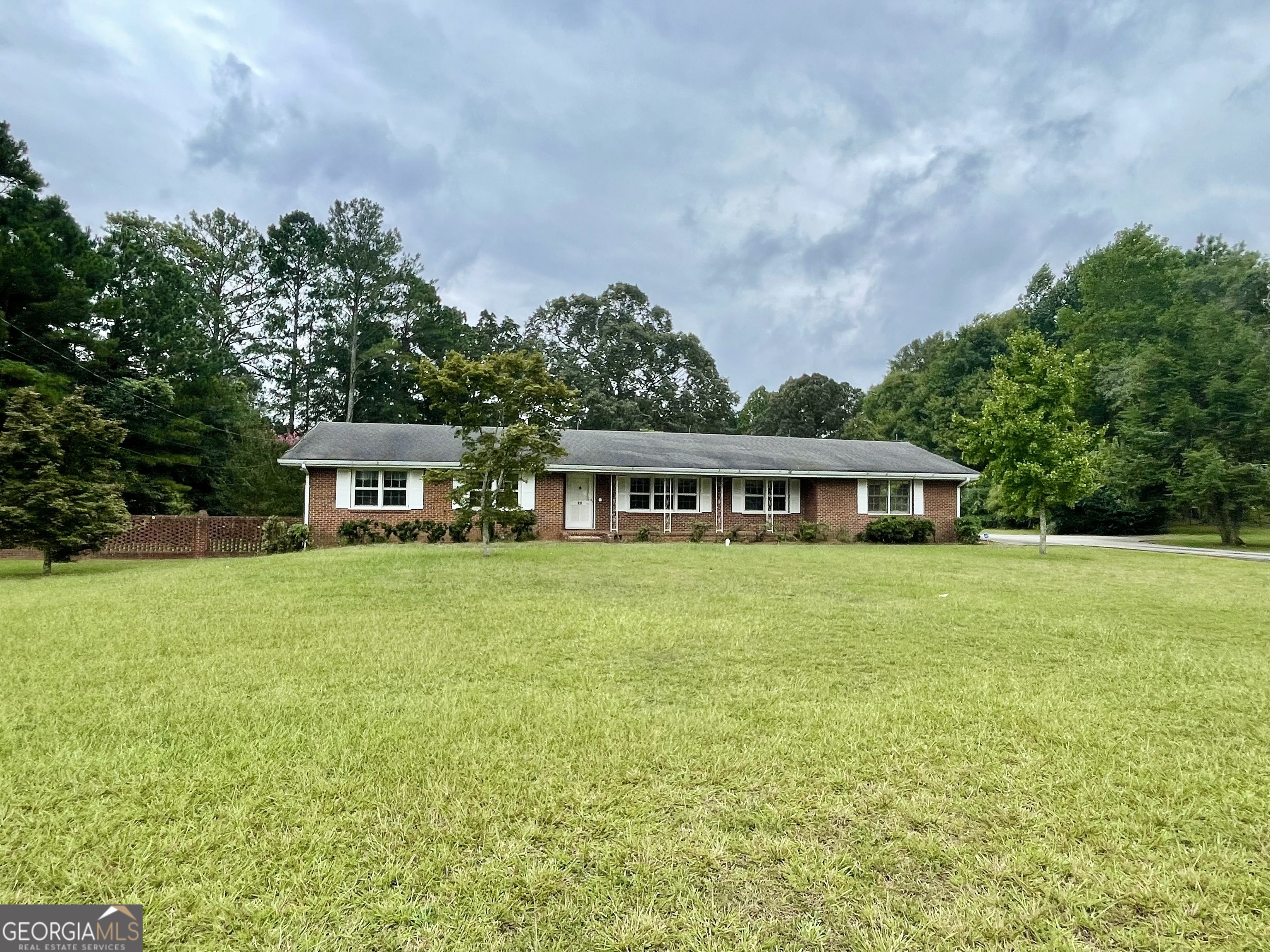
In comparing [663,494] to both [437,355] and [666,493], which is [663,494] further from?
[437,355]

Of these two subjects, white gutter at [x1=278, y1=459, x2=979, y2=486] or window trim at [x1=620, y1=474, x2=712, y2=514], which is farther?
window trim at [x1=620, y1=474, x2=712, y2=514]

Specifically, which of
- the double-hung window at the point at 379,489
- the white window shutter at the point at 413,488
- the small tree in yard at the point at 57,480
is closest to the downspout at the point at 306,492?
the double-hung window at the point at 379,489

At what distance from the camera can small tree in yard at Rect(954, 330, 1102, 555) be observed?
665 inches

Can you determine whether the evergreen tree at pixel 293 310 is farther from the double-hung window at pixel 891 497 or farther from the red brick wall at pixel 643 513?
the double-hung window at pixel 891 497

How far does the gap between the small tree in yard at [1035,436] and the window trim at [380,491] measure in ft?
55.9

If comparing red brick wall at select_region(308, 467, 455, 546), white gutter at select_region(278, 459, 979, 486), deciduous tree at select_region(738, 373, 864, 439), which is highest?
deciduous tree at select_region(738, 373, 864, 439)

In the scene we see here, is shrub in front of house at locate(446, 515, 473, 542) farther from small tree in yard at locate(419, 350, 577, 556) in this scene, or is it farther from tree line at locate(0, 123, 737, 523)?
tree line at locate(0, 123, 737, 523)

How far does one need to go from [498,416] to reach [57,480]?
9.17 m

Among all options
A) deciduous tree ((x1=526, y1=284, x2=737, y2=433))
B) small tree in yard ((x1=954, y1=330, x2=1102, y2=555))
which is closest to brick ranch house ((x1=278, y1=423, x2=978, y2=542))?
small tree in yard ((x1=954, y1=330, x2=1102, y2=555))

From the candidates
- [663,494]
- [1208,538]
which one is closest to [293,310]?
[663,494]

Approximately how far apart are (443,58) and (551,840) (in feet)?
60.4

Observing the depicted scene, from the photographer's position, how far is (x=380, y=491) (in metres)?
18.9

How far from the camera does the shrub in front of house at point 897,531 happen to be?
21.2 meters

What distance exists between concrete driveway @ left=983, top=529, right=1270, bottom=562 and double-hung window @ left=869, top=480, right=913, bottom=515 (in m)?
3.80
